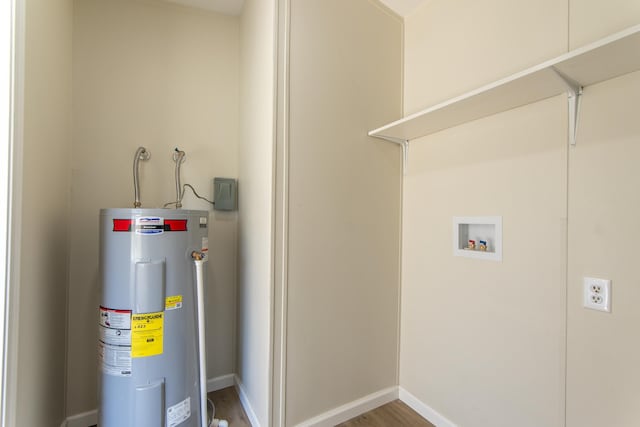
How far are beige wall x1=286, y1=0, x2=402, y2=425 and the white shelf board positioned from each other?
31 centimetres

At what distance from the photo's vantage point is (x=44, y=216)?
1.31 meters

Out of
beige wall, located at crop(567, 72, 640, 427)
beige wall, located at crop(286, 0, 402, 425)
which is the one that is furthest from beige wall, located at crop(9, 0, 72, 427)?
beige wall, located at crop(567, 72, 640, 427)

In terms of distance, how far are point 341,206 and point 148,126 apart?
1.37 meters

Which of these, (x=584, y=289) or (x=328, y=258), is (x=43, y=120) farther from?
(x=584, y=289)

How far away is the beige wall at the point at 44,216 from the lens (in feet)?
3.72

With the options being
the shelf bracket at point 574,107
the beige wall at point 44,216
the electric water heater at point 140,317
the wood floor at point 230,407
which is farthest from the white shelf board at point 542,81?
the wood floor at point 230,407

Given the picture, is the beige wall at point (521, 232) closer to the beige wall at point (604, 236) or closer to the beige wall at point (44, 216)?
the beige wall at point (604, 236)

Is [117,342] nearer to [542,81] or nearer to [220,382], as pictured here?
[220,382]

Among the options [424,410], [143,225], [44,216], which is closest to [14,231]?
[44,216]

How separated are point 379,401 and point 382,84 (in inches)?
82.3

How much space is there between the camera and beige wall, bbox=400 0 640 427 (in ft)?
3.51

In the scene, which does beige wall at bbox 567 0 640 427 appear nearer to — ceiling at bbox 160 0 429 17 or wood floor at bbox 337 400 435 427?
wood floor at bbox 337 400 435 427

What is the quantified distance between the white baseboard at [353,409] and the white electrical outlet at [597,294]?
1.27 meters

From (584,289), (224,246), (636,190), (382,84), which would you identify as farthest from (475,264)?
(224,246)
